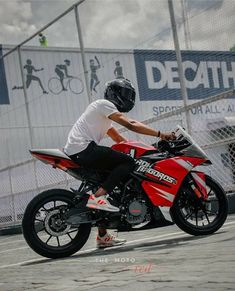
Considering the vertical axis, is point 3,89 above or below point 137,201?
above

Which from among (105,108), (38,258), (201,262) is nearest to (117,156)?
(105,108)

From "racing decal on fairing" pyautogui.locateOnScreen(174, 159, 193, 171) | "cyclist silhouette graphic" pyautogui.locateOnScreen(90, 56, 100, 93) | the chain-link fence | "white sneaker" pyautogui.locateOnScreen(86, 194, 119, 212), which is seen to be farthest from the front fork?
"cyclist silhouette graphic" pyautogui.locateOnScreen(90, 56, 100, 93)

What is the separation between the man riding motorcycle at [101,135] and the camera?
16.1 feet

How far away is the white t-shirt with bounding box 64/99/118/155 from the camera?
502 cm

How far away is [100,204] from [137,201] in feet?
1.08

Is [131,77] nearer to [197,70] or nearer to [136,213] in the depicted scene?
[197,70]

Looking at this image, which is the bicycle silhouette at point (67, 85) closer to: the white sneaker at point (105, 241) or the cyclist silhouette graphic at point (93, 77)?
the cyclist silhouette graphic at point (93, 77)

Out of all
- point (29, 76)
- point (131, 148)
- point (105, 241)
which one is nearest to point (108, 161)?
point (131, 148)

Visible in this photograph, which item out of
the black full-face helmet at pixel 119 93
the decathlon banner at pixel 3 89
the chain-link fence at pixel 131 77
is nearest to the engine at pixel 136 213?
the black full-face helmet at pixel 119 93

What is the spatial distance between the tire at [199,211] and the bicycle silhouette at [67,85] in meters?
6.56

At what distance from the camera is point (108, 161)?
4.97m

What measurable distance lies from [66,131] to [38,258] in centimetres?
960

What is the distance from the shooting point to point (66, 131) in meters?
14.6

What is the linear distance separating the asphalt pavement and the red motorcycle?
0.17m
